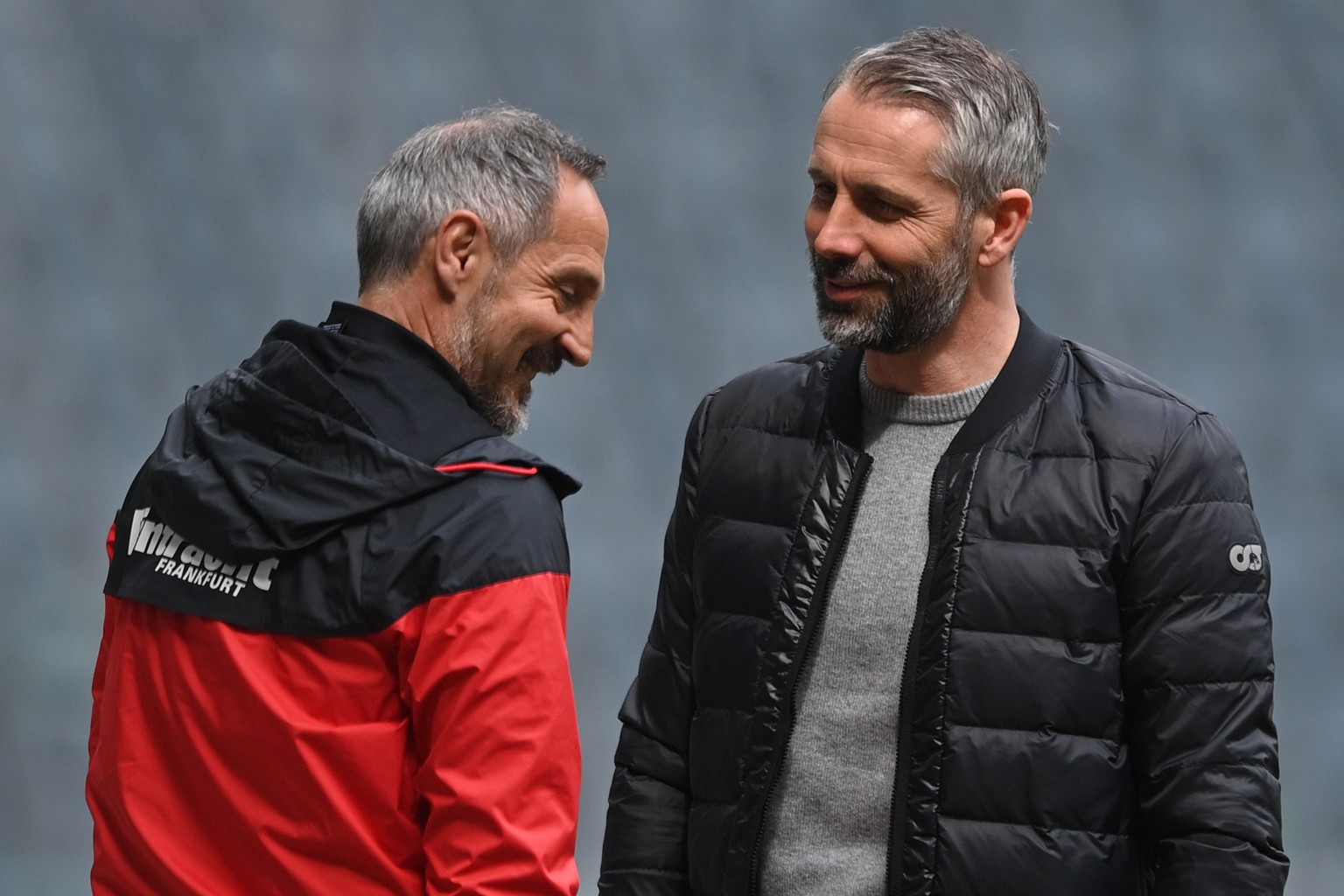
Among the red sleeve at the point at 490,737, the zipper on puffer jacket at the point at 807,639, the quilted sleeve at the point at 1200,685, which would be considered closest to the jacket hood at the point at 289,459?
the red sleeve at the point at 490,737

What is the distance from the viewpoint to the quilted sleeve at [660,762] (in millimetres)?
1921

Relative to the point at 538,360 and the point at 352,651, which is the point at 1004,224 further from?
the point at 352,651

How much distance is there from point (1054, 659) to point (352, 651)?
27.8 inches

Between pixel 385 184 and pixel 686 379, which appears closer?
pixel 385 184

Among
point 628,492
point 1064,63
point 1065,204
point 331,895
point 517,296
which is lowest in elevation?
point 331,895

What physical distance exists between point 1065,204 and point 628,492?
111cm

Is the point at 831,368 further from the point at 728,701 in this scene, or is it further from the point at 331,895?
the point at 331,895

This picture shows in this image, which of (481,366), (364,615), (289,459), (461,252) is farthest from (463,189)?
(364,615)

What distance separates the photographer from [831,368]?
197cm

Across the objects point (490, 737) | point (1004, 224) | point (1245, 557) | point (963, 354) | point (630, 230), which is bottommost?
point (490, 737)

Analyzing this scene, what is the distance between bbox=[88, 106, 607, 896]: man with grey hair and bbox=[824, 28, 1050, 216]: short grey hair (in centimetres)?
45

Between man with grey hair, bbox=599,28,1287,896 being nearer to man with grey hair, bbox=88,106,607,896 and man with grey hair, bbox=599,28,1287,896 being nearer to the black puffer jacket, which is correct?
the black puffer jacket

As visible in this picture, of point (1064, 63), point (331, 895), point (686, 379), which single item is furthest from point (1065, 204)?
point (331, 895)

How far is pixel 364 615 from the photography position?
142 cm
